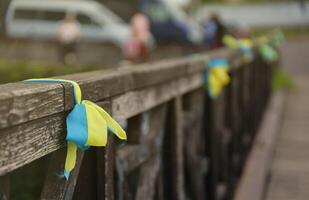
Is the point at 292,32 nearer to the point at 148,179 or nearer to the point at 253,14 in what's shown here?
the point at 253,14

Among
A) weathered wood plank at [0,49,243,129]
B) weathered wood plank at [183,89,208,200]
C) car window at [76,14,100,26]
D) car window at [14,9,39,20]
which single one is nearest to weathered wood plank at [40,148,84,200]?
weathered wood plank at [0,49,243,129]

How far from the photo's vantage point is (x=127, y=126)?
3.68m

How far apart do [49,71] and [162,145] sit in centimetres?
435

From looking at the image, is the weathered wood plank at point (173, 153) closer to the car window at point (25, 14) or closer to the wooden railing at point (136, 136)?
the wooden railing at point (136, 136)

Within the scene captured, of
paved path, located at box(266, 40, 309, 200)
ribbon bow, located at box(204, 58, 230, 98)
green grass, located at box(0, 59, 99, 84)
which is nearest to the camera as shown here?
ribbon bow, located at box(204, 58, 230, 98)

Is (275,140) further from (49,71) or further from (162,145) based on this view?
(162,145)

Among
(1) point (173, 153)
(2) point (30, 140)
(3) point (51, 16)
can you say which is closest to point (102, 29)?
(3) point (51, 16)

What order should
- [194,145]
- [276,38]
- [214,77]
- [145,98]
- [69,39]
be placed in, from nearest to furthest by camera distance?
[145,98], [194,145], [214,77], [276,38], [69,39]

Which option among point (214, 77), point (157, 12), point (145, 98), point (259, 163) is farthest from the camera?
point (157, 12)

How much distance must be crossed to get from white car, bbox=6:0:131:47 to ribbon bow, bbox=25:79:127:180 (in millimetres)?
19244

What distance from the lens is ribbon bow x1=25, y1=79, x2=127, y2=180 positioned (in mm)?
2410

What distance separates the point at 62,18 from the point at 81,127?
21531 mm

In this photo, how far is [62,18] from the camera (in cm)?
2364

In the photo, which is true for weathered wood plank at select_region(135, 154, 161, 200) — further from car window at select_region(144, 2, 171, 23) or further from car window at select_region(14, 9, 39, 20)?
car window at select_region(144, 2, 171, 23)
